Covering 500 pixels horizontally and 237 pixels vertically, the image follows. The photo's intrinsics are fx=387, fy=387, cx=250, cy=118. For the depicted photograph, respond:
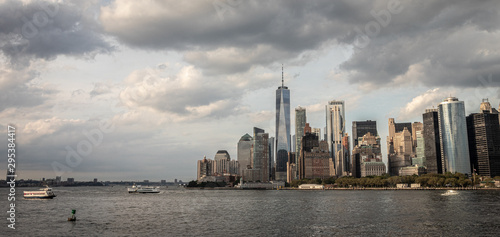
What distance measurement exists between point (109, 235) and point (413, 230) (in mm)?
58789

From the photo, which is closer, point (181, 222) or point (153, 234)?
point (153, 234)

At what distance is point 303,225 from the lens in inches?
3388

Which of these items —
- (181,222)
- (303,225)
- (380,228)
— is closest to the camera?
(380,228)

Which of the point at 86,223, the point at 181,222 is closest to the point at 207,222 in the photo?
the point at 181,222

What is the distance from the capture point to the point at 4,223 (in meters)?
89.4

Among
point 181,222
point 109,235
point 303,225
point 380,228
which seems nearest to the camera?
point 109,235

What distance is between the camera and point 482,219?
297 feet

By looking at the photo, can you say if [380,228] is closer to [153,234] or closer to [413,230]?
[413,230]

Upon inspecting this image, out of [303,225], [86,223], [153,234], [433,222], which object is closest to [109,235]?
[153,234]

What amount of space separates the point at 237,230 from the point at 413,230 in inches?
1372

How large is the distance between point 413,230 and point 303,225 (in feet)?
74.5

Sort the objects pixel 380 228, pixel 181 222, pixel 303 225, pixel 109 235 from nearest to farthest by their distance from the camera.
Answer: pixel 109 235 → pixel 380 228 → pixel 303 225 → pixel 181 222

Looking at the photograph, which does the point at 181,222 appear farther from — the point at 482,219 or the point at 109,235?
the point at 482,219

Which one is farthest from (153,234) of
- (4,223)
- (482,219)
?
(482,219)
